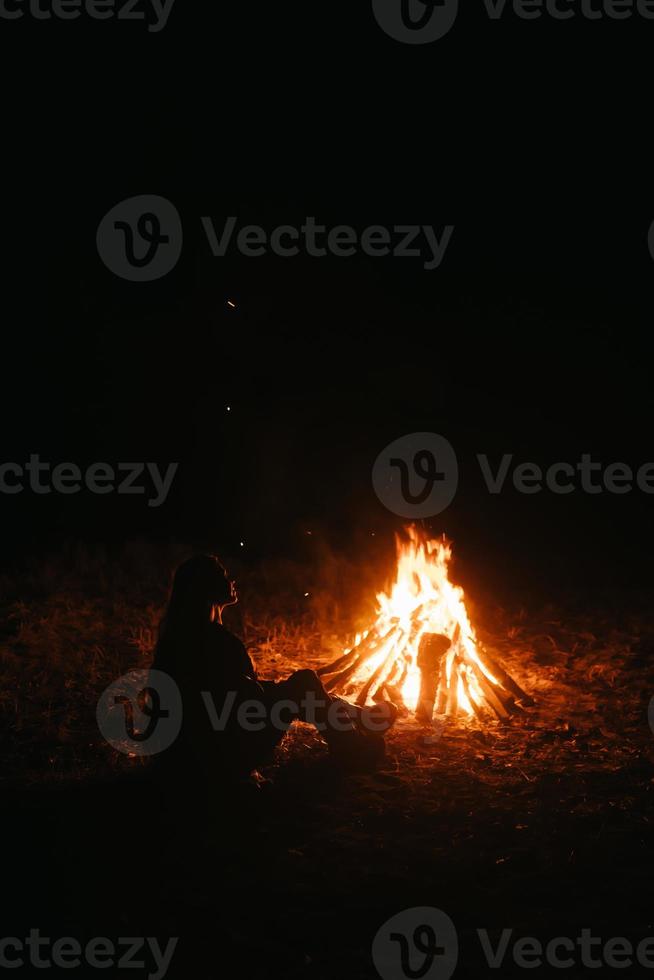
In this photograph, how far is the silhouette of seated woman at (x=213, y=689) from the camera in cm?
545

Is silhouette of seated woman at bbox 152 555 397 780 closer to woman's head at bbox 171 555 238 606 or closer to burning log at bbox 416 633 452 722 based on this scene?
woman's head at bbox 171 555 238 606

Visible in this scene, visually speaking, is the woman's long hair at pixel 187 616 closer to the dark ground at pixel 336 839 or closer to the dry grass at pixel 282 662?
the dark ground at pixel 336 839

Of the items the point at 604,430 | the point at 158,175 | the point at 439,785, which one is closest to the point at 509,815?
the point at 439,785

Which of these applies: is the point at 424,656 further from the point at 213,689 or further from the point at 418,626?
the point at 213,689

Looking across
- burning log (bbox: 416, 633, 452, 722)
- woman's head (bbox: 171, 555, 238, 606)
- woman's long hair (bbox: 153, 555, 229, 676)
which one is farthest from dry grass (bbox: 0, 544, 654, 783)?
woman's head (bbox: 171, 555, 238, 606)

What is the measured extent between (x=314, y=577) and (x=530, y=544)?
13.6 ft

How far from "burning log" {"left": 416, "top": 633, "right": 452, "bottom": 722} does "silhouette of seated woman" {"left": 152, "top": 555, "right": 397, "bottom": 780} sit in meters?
1.46

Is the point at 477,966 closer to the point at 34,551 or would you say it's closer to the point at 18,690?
the point at 18,690

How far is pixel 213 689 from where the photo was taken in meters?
5.55

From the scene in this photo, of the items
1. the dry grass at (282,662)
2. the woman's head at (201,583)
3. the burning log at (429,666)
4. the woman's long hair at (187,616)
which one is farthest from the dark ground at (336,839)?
the woman's head at (201,583)

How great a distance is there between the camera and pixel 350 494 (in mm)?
15062

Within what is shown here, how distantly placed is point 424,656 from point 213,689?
2.19 m

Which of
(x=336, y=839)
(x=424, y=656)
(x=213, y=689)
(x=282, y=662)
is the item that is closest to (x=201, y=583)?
(x=213, y=689)

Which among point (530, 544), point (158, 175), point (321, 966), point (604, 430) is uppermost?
point (158, 175)
